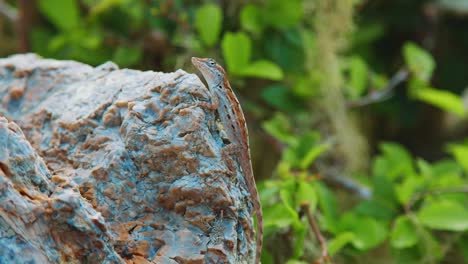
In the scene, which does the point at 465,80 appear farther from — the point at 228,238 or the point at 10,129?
the point at 10,129

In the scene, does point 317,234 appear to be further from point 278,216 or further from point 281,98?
point 281,98

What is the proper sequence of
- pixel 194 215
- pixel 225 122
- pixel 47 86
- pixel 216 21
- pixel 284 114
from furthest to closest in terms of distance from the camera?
pixel 284 114 → pixel 216 21 → pixel 47 86 → pixel 225 122 → pixel 194 215

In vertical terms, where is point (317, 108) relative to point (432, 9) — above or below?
below

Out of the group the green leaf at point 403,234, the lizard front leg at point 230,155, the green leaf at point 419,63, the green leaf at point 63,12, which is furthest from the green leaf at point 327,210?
A: the green leaf at point 63,12

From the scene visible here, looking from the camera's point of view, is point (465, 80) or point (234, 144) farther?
point (465, 80)

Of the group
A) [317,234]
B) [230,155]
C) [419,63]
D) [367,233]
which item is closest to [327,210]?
[367,233]

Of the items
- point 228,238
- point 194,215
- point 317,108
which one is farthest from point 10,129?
point 317,108

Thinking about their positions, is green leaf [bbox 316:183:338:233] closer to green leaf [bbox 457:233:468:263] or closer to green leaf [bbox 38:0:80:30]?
green leaf [bbox 457:233:468:263]
